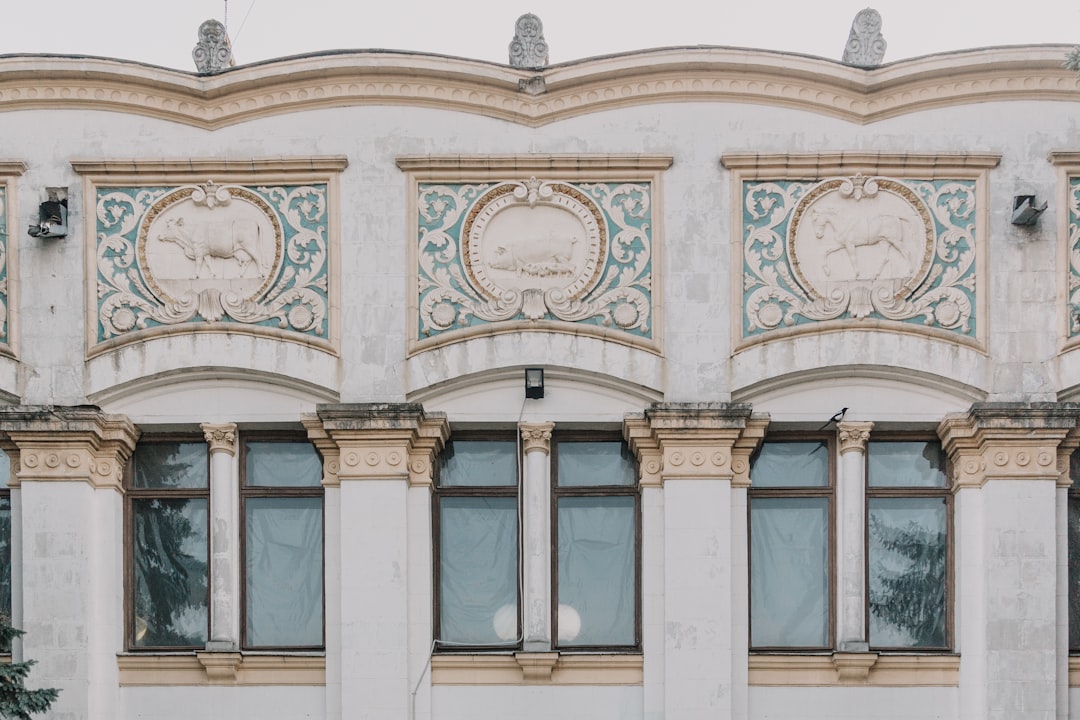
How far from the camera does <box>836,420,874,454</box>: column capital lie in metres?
19.9

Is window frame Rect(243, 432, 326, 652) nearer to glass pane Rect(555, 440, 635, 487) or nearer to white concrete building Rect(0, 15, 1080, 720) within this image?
white concrete building Rect(0, 15, 1080, 720)

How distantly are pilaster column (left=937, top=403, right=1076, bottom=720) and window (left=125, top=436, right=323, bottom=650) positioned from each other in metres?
6.89

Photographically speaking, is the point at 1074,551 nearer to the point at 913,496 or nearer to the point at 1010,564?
the point at 1010,564

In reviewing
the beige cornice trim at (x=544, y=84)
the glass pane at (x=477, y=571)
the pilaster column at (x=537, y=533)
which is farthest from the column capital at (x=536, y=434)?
the beige cornice trim at (x=544, y=84)

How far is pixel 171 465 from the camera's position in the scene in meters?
20.4

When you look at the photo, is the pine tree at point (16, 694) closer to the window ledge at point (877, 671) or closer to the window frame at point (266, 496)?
the window frame at point (266, 496)

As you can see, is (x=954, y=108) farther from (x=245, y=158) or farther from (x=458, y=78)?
(x=245, y=158)

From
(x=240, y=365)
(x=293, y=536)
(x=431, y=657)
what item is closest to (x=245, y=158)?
(x=240, y=365)

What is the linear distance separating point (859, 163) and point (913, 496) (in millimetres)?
3646

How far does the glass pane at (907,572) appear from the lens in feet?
65.1

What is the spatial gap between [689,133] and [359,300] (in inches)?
159

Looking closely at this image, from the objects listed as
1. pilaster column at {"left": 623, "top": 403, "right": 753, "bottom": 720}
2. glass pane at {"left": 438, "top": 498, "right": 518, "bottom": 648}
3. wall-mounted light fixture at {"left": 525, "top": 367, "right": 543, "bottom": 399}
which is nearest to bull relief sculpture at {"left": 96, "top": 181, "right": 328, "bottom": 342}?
wall-mounted light fixture at {"left": 525, "top": 367, "right": 543, "bottom": 399}

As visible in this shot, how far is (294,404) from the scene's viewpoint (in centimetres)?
2019

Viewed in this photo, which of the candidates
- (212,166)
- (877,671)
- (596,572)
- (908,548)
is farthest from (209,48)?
(877,671)
